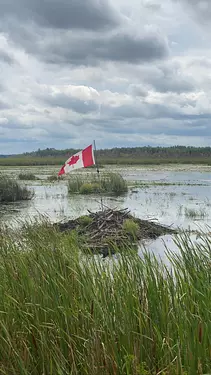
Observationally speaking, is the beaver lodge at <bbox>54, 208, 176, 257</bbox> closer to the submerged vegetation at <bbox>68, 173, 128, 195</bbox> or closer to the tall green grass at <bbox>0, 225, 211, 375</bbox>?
the tall green grass at <bbox>0, 225, 211, 375</bbox>

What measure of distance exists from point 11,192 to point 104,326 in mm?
17495

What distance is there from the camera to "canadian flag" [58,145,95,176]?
11453mm

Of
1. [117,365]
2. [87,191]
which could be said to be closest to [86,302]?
[117,365]

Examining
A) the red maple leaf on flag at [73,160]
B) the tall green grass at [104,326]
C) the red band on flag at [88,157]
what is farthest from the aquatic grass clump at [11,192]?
the tall green grass at [104,326]

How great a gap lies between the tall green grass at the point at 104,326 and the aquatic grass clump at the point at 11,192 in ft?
52.4

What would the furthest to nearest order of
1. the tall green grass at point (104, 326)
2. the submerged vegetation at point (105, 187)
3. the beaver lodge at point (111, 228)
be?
the submerged vegetation at point (105, 187)
the beaver lodge at point (111, 228)
the tall green grass at point (104, 326)

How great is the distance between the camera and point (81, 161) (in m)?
11.7

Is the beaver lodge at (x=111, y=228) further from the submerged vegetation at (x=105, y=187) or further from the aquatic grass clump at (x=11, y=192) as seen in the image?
the submerged vegetation at (x=105, y=187)

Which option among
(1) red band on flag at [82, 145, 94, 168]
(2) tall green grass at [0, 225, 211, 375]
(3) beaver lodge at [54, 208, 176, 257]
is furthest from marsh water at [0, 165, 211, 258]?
(2) tall green grass at [0, 225, 211, 375]

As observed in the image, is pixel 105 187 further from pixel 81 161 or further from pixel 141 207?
pixel 81 161

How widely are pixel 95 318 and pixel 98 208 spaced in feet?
45.5

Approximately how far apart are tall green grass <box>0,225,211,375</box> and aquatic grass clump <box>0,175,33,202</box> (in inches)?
629

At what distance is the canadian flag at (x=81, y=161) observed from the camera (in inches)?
451

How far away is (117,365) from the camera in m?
2.80
